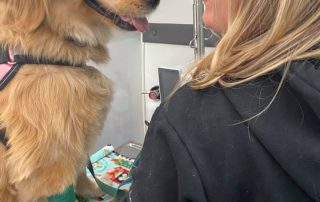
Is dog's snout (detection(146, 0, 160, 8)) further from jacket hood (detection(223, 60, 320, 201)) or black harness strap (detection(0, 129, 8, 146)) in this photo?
jacket hood (detection(223, 60, 320, 201))

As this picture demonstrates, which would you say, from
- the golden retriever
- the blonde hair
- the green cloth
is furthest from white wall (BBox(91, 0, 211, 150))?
the blonde hair

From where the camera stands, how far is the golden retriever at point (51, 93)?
854 mm

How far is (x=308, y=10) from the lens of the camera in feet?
1.46

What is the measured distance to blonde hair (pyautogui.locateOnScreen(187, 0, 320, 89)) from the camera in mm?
434

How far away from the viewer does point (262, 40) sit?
1.52 feet

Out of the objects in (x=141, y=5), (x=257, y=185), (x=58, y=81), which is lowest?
(x=257, y=185)

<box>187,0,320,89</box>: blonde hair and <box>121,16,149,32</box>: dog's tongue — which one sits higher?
<box>121,16,149,32</box>: dog's tongue

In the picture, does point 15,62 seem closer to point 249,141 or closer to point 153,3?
point 153,3

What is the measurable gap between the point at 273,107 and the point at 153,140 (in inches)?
6.5

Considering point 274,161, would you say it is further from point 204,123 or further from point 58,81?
point 58,81

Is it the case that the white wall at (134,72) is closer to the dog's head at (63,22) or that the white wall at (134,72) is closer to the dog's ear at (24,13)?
the dog's head at (63,22)

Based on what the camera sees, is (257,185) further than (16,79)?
No

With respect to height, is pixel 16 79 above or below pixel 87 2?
below

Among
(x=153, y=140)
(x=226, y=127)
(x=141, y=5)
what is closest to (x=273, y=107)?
(x=226, y=127)
